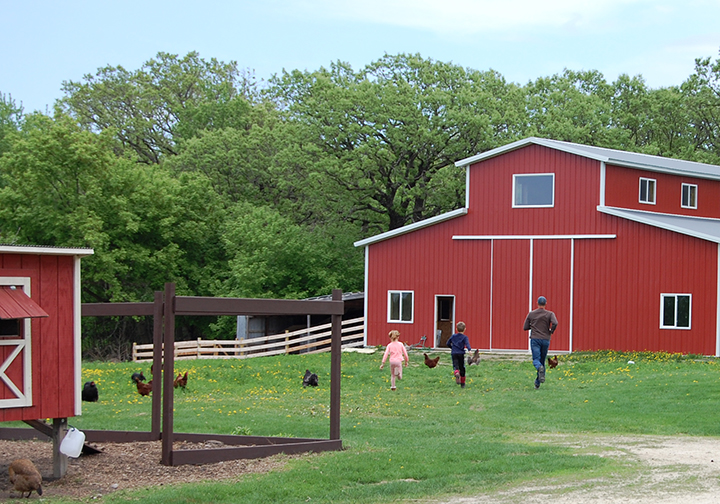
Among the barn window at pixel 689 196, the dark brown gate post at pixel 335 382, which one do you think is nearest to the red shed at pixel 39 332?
the dark brown gate post at pixel 335 382

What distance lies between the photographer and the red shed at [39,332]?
33.4 feet

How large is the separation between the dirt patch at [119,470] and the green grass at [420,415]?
44 centimetres

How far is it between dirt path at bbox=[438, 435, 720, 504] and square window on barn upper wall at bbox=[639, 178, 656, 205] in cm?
2074

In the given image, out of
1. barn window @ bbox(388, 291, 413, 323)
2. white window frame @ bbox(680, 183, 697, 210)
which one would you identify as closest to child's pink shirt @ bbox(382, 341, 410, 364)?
barn window @ bbox(388, 291, 413, 323)

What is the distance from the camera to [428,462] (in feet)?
36.0

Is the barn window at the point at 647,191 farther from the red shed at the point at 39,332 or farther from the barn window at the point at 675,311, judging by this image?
the red shed at the point at 39,332

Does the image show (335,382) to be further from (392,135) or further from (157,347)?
(392,135)

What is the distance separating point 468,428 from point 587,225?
57.1 ft

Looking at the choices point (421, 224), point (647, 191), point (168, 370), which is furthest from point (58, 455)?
point (647, 191)

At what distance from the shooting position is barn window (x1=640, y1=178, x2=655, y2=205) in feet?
105

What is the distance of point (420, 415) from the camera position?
53.4 ft

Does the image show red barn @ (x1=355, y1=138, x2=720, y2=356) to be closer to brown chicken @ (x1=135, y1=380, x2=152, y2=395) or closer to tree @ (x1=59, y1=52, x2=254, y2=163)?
brown chicken @ (x1=135, y1=380, x2=152, y2=395)

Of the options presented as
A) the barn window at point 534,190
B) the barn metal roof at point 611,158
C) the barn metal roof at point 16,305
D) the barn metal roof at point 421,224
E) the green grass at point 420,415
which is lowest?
the green grass at point 420,415

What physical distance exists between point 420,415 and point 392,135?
2875 centimetres
